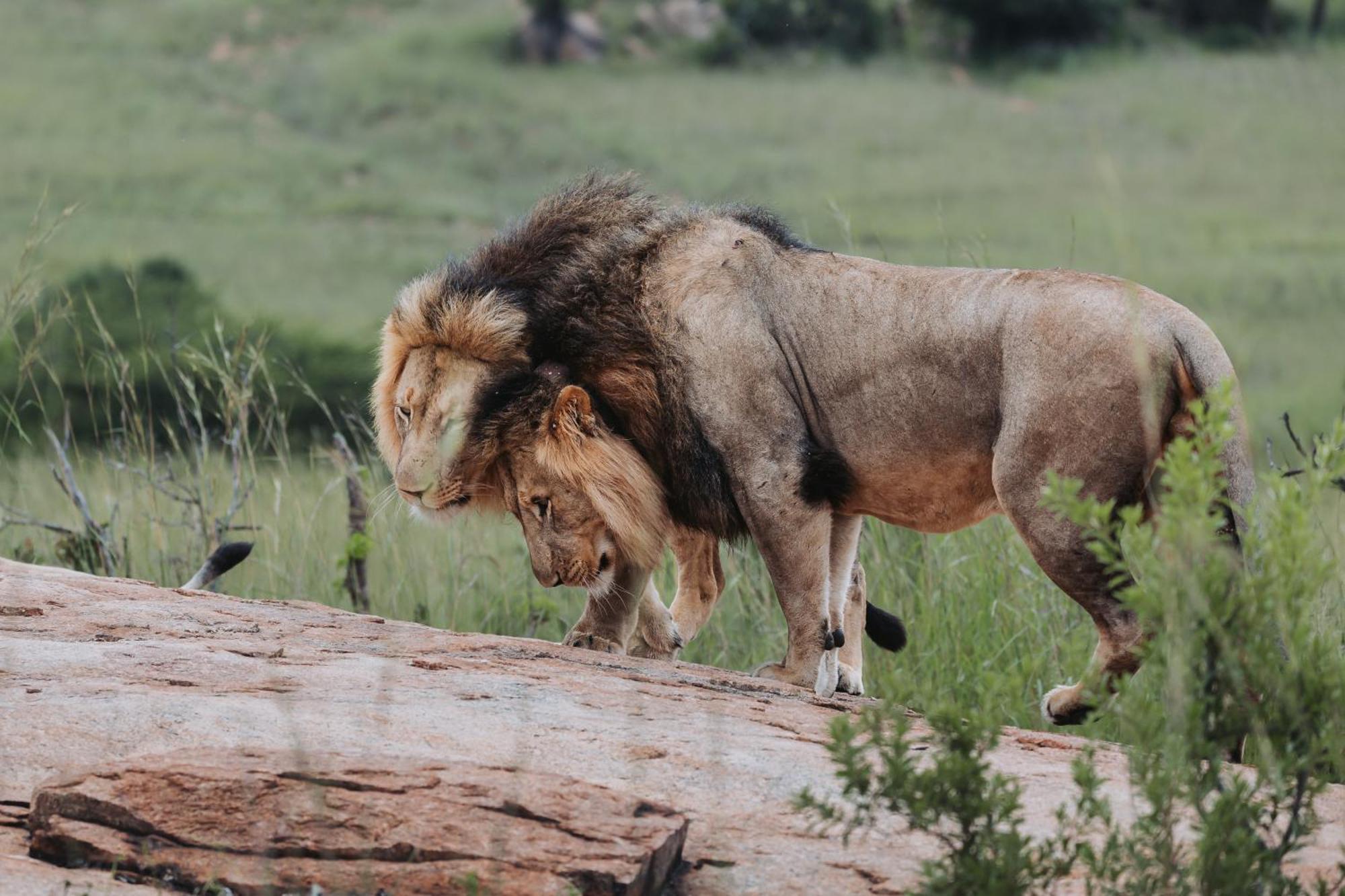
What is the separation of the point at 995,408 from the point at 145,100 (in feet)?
122

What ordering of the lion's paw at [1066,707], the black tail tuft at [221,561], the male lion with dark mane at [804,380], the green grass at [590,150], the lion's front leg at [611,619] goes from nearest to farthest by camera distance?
the male lion with dark mane at [804,380] → the lion's paw at [1066,707] → the lion's front leg at [611,619] → the black tail tuft at [221,561] → the green grass at [590,150]

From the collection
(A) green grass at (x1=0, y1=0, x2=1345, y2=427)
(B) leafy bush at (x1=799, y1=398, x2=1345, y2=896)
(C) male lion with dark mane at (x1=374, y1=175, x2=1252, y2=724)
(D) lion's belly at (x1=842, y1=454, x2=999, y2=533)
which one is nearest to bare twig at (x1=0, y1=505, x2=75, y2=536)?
(C) male lion with dark mane at (x1=374, y1=175, x2=1252, y2=724)

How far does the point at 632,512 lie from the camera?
566cm

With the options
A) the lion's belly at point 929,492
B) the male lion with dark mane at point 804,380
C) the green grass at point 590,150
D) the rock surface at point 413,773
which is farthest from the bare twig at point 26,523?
the green grass at point 590,150

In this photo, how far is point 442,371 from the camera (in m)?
5.86

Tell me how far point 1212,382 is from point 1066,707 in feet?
3.58

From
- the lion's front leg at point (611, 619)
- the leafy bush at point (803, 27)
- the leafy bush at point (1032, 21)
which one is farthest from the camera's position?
the leafy bush at point (1032, 21)

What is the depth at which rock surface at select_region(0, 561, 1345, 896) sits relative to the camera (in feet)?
11.8

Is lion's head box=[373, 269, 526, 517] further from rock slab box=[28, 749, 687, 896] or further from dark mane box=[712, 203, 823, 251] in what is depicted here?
rock slab box=[28, 749, 687, 896]

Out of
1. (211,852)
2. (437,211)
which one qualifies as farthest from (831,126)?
(211,852)

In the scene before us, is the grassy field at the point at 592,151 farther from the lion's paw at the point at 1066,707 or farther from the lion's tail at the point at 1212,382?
the lion's tail at the point at 1212,382

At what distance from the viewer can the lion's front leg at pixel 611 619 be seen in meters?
5.99

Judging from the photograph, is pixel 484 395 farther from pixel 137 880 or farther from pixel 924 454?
pixel 137 880

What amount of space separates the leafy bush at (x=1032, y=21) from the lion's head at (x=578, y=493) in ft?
139
